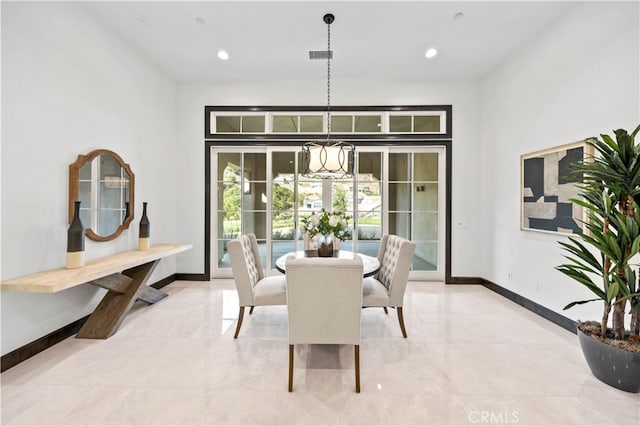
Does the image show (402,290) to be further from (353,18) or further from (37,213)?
(37,213)

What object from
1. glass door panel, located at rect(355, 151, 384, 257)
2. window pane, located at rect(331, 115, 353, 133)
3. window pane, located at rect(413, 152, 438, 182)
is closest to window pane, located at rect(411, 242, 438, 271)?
glass door panel, located at rect(355, 151, 384, 257)

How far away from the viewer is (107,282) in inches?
107

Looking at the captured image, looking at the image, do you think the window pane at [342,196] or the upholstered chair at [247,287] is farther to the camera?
the window pane at [342,196]

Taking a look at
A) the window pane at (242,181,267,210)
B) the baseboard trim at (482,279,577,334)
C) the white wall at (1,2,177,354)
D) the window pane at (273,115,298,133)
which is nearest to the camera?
the white wall at (1,2,177,354)

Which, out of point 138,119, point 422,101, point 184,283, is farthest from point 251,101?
point 184,283

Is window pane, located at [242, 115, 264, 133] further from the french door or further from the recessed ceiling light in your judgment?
the recessed ceiling light

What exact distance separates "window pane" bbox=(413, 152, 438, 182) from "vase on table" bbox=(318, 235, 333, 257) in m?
2.39

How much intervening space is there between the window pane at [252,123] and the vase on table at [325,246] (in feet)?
8.33

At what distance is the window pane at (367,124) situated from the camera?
14.8ft

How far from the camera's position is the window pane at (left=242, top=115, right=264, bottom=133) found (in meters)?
4.57

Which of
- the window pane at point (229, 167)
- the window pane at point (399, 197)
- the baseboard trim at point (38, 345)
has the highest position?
the window pane at point (229, 167)

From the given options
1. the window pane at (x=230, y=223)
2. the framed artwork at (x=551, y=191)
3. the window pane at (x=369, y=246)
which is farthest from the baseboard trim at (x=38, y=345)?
the framed artwork at (x=551, y=191)

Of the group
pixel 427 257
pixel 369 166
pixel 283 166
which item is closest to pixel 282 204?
pixel 283 166

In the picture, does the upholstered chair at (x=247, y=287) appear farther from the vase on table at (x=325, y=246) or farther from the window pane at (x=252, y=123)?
the window pane at (x=252, y=123)
